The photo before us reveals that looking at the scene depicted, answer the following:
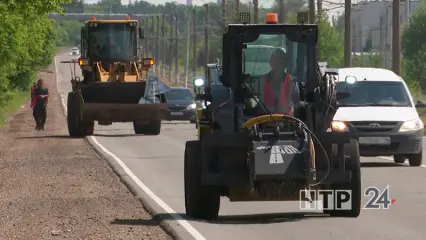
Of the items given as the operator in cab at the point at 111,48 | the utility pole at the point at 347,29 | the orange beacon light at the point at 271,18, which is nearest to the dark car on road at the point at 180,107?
the utility pole at the point at 347,29

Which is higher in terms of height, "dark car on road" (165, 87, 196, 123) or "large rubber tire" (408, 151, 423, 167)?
"large rubber tire" (408, 151, 423, 167)

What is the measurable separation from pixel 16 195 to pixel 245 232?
7050mm

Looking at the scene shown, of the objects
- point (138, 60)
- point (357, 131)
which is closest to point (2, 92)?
point (138, 60)

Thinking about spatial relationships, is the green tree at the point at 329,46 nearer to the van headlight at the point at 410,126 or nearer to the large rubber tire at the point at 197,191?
the van headlight at the point at 410,126

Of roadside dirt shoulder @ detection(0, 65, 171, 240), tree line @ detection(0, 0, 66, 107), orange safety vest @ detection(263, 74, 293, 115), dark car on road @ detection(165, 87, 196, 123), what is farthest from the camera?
dark car on road @ detection(165, 87, 196, 123)

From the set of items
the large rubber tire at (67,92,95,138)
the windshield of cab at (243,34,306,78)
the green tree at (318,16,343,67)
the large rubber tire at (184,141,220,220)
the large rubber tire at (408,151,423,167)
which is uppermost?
the windshield of cab at (243,34,306,78)

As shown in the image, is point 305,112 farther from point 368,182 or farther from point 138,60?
point 138,60

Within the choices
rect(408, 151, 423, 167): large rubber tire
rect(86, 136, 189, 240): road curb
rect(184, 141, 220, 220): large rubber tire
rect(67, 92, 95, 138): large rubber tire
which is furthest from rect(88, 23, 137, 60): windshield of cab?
rect(184, 141, 220, 220): large rubber tire

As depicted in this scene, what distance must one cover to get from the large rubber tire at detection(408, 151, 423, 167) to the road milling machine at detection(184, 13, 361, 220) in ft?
25.7

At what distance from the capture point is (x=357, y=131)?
23.7m

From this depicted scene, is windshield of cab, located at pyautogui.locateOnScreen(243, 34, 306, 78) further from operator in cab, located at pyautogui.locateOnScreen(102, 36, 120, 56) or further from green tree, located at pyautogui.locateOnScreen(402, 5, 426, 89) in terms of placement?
green tree, located at pyautogui.locateOnScreen(402, 5, 426, 89)

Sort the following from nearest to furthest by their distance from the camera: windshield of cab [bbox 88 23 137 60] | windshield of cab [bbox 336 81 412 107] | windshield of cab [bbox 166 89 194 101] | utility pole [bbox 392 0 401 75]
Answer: windshield of cab [bbox 336 81 412 107]
windshield of cab [bbox 88 23 137 60]
utility pole [bbox 392 0 401 75]
windshield of cab [bbox 166 89 194 101]

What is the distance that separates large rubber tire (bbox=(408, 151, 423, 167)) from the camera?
79.2 feet

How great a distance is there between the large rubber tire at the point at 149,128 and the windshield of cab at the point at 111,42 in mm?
2181
